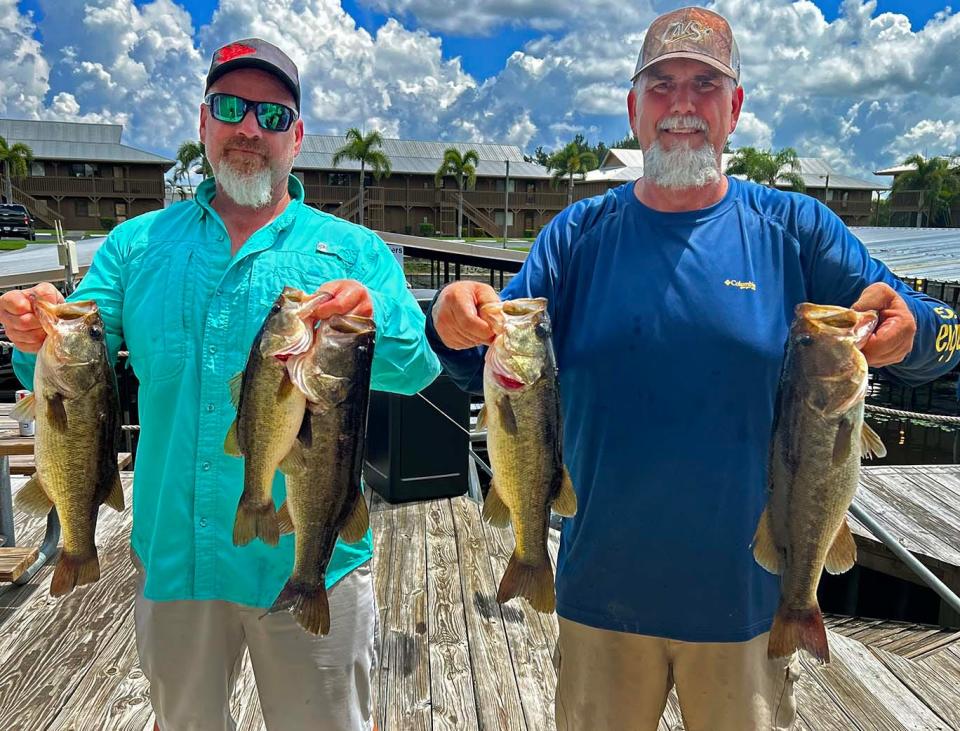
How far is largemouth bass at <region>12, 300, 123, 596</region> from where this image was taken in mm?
2146

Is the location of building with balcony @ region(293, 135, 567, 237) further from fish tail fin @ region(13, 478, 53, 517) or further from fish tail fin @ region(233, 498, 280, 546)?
fish tail fin @ region(233, 498, 280, 546)

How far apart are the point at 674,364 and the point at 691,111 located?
865 mm

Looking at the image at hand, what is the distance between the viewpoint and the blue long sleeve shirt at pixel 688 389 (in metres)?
2.24

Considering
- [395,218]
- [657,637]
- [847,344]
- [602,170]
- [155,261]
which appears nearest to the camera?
[847,344]

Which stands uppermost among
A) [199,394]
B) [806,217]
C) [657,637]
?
[806,217]

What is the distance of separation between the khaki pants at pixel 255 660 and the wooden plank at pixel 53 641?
148 cm

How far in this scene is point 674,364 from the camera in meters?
2.24

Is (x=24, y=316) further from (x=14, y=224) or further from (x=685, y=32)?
(x=14, y=224)

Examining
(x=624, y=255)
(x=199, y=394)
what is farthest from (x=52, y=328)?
(x=624, y=255)

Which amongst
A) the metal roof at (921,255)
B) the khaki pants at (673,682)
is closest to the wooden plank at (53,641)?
the khaki pants at (673,682)

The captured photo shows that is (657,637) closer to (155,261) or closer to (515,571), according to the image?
(515,571)

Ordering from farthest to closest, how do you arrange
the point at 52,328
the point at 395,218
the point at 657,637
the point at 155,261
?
1. the point at 395,218
2. the point at 155,261
3. the point at 657,637
4. the point at 52,328

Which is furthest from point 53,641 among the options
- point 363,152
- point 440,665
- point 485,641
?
point 363,152

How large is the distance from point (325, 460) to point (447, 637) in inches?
100
